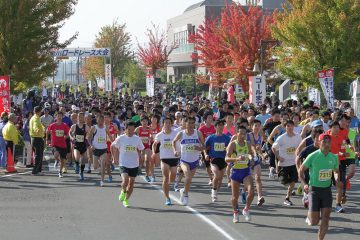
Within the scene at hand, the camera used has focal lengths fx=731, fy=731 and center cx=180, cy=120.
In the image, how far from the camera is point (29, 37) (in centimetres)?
2984

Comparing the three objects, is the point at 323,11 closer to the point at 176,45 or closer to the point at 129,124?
the point at 129,124

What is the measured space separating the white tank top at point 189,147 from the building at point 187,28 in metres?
60.3

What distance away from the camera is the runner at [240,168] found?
40.8ft

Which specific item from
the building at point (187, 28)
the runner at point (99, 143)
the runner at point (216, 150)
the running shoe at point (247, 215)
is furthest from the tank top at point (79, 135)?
the building at point (187, 28)

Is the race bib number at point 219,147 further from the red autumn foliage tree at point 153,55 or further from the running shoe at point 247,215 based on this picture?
the red autumn foliage tree at point 153,55

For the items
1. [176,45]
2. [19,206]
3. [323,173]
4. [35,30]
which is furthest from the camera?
[176,45]

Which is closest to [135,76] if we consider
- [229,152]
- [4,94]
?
[4,94]

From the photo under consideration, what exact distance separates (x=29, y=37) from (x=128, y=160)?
16.9m

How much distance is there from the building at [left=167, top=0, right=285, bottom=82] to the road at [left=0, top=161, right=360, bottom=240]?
193ft

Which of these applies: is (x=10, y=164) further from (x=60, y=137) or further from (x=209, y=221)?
(x=209, y=221)

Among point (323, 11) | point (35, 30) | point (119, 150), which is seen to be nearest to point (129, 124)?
point (119, 150)

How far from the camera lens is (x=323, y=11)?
3162cm

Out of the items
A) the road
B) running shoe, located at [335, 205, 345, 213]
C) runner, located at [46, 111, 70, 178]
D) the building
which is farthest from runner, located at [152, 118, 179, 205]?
the building

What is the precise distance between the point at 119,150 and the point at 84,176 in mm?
5493
